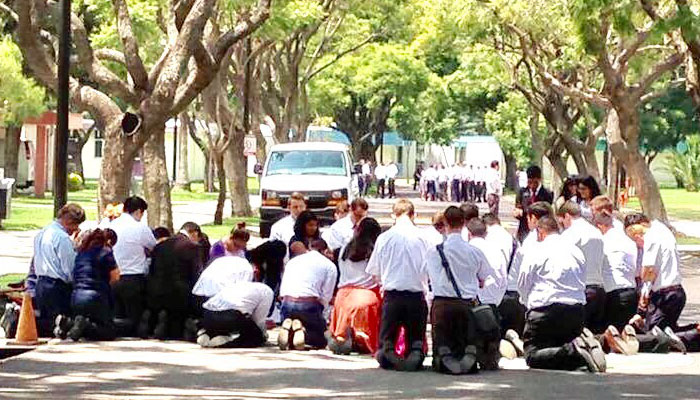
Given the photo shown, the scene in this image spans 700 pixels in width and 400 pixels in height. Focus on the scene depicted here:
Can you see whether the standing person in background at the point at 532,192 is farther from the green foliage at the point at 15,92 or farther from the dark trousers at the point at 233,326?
the green foliage at the point at 15,92

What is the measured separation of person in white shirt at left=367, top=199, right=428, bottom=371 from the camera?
1573 centimetres

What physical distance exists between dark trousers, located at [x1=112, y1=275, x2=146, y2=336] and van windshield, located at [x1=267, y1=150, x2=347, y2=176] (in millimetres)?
18083

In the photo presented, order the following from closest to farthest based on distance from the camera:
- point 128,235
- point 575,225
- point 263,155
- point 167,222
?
point 575,225 < point 128,235 < point 167,222 < point 263,155

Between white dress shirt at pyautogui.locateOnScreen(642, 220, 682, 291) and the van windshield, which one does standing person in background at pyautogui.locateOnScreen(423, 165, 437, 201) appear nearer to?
the van windshield

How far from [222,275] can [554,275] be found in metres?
3.90

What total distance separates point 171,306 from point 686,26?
8376mm

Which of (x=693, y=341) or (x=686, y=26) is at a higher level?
(x=686, y=26)

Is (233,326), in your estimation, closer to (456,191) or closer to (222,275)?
(222,275)

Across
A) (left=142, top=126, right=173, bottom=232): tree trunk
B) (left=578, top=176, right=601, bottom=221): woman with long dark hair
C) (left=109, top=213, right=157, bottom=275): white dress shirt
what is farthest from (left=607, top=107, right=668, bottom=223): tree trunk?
(left=109, top=213, right=157, bottom=275): white dress shirt

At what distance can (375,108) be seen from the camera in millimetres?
81125

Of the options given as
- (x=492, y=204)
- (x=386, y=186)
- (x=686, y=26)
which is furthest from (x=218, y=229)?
(x=386, y=186)

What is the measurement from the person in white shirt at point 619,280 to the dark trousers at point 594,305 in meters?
0.13

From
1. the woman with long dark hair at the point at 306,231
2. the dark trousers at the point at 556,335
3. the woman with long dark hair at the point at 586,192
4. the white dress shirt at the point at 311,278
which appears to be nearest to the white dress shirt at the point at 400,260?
the dark trousers at the point at 556,335

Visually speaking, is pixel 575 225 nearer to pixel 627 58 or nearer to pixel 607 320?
pixel 607 320
